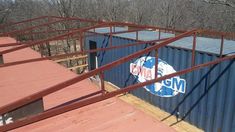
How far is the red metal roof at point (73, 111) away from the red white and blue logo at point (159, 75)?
581 cm

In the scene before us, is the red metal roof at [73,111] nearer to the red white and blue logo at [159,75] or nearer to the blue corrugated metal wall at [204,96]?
the blue corrugated metal wall at [204,96]

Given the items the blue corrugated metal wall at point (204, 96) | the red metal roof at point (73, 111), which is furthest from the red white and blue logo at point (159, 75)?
the red metal roof at point (73, 111)

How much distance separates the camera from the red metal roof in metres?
4.64

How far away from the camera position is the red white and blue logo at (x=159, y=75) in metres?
11.7

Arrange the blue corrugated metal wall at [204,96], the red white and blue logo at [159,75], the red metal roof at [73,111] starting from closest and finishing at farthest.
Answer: the red metal roof at [73,111] → the blue corrugated metal wall at [204,96] → the red white and blue logo at [159,75]

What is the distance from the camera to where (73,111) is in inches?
208

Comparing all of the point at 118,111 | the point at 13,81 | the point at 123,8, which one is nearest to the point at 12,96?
the point at 13,81

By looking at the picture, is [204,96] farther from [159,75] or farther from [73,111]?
[73,111]

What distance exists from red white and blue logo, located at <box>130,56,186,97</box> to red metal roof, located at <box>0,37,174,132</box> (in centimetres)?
581

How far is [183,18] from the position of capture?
28.5 metres

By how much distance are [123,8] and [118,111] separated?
29.4 metres

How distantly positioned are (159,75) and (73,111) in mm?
8221

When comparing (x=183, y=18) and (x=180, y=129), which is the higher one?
(x=183, y=18)

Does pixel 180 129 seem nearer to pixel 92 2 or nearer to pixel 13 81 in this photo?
pixel 13 81
